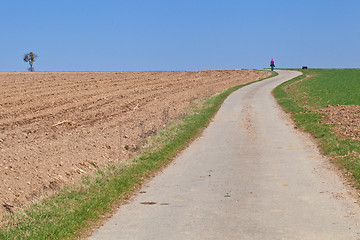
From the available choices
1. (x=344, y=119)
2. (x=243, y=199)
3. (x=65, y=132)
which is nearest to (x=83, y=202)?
(x=243, y=199)

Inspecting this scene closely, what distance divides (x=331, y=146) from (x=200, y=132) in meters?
5.87

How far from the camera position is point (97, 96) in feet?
115

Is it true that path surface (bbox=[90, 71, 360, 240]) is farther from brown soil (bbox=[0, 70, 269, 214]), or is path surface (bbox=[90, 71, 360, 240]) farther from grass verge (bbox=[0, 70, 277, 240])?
brown soil (bbox=[0, 70, 269, 214])

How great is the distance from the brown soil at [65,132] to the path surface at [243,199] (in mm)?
2622

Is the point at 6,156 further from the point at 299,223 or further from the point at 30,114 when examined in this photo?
the point at 30,114

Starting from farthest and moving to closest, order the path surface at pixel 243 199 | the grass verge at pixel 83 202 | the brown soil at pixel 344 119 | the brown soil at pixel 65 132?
1. the brown soil at pixel 344 119
2. the brown soil at pixel 65 132
3. the grass verge at pixel 83 202
4. the path surface at pixel 243 199

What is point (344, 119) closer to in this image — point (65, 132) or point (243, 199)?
point (65, 132)

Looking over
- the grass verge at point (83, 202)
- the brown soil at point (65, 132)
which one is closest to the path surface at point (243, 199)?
the grass verge at point (83, 202)

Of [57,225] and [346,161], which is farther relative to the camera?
[346,161]

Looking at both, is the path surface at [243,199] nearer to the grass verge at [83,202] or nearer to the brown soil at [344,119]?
the grass verge at [83,202]

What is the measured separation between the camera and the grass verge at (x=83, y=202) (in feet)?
23.8

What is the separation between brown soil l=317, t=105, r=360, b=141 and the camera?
1708 cm

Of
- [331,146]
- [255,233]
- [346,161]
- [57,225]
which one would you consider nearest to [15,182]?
[57,225]

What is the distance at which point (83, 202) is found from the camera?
8781 millimetres
